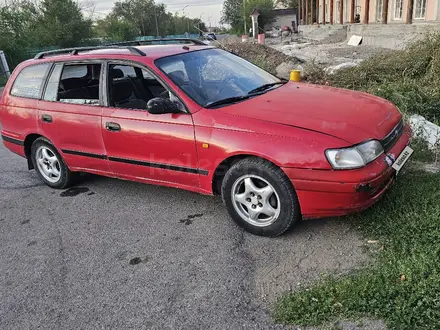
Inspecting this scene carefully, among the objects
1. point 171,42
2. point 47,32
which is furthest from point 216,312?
point 47,32

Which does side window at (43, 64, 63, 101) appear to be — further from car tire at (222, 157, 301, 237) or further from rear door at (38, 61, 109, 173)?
car tire at (222, 157, 301, 237)

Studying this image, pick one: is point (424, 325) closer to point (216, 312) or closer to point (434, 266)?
point (434, 266)

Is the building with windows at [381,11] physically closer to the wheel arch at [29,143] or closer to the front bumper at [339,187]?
the front bumper at [339,187]

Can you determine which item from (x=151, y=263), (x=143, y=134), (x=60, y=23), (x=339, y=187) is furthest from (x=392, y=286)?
(x=60, y=23)

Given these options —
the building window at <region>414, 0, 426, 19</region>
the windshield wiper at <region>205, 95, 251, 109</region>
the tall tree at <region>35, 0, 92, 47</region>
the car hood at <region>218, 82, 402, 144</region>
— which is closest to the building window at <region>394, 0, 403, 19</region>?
the building window at <region>414, 0, 426, 19</region>

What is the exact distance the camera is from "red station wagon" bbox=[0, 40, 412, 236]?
10.6 feet

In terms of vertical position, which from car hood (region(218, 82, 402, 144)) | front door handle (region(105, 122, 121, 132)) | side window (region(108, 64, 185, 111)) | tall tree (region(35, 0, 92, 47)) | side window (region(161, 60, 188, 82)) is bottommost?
front door handle (region(105, 122, 121, 132))

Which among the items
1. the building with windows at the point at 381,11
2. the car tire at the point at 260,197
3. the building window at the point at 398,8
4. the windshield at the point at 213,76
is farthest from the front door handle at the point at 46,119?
the building window at the point at 398,8

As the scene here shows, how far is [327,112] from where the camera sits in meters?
3.54

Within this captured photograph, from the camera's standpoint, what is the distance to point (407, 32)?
1592cm

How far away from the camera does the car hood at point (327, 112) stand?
3.28 metres

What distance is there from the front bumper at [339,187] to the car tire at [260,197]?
0.11 metres

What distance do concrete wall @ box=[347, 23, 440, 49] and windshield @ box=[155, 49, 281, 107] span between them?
11.9m

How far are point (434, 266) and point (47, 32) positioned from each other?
42518 mm
